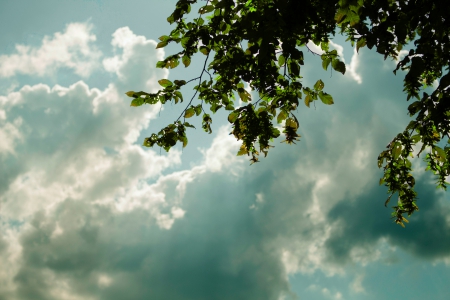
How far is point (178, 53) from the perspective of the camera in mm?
4672

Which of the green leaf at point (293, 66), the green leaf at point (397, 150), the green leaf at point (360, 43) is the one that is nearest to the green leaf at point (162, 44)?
the green leaf at point (293, 66)

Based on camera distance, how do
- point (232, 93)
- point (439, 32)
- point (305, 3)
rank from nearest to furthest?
point (439, 32) < point (305, 3) < point (232, 93)

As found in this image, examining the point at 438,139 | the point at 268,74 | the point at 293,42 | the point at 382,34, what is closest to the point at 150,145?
the point at 268,74

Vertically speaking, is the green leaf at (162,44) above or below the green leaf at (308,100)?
above

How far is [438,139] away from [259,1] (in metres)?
3.33

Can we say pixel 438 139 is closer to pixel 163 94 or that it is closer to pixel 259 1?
pixel 259 1

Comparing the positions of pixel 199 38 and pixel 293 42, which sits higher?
pixel 199 38

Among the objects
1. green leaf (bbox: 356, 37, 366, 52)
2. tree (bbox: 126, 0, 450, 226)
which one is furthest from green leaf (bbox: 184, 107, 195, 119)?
green leaf (bbox: 356, 37, 366, 52)

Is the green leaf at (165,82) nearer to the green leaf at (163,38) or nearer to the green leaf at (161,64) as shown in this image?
the green leaf at (161,64)

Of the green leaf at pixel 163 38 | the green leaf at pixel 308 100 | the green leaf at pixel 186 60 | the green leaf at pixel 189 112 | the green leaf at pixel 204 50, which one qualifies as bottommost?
the green leaf at pixel 189 112

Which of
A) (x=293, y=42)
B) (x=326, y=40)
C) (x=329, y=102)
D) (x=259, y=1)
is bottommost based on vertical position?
(x=293, y=42)

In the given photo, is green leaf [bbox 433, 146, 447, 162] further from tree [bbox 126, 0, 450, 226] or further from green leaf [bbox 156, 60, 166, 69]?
green leaf [bbox 156, 60, 166, 69]

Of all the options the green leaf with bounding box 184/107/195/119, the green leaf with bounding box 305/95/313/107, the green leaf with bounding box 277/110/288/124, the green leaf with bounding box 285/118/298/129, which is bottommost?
the green leaf with bounding box 285/118/298/129

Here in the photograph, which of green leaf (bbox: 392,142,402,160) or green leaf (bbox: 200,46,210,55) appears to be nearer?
green leaf (bbox: 392,142,402,160)
